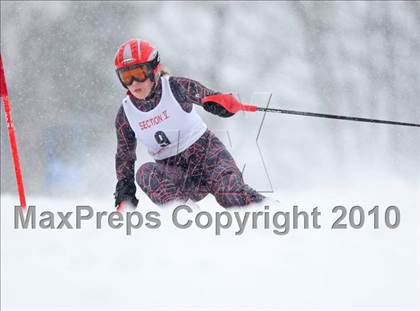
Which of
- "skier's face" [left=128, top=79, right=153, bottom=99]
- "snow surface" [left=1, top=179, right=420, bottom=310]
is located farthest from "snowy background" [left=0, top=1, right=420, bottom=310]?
"skier's face" [left=128, top=79, right=153, bottom=99]

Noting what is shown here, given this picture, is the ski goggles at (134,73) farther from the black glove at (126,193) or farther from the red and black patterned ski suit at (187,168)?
the black glove at (126,193)

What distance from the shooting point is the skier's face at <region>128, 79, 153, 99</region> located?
14.9 ft

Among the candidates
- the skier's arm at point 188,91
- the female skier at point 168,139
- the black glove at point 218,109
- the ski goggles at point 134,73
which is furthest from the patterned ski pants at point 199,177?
the ski goggles at point 134,73

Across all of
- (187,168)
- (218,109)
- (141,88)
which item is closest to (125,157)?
(187,168)

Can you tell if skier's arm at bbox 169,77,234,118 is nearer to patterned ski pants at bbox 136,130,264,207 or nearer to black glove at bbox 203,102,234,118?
black glove at bbox 203,102,234,118

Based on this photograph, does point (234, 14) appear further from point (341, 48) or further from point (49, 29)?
point (49, 29)

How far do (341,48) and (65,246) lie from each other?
26.7 ft

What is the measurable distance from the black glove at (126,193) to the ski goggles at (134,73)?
674 millimetres

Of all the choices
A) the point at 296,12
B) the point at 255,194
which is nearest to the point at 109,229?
the point at 255,194

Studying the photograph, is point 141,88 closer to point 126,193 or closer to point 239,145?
point 126,193

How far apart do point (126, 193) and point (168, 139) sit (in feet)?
1.46

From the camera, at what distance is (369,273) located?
13.6 ft

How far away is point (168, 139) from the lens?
15.7ft

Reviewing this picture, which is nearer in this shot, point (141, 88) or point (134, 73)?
point (134, 73)
